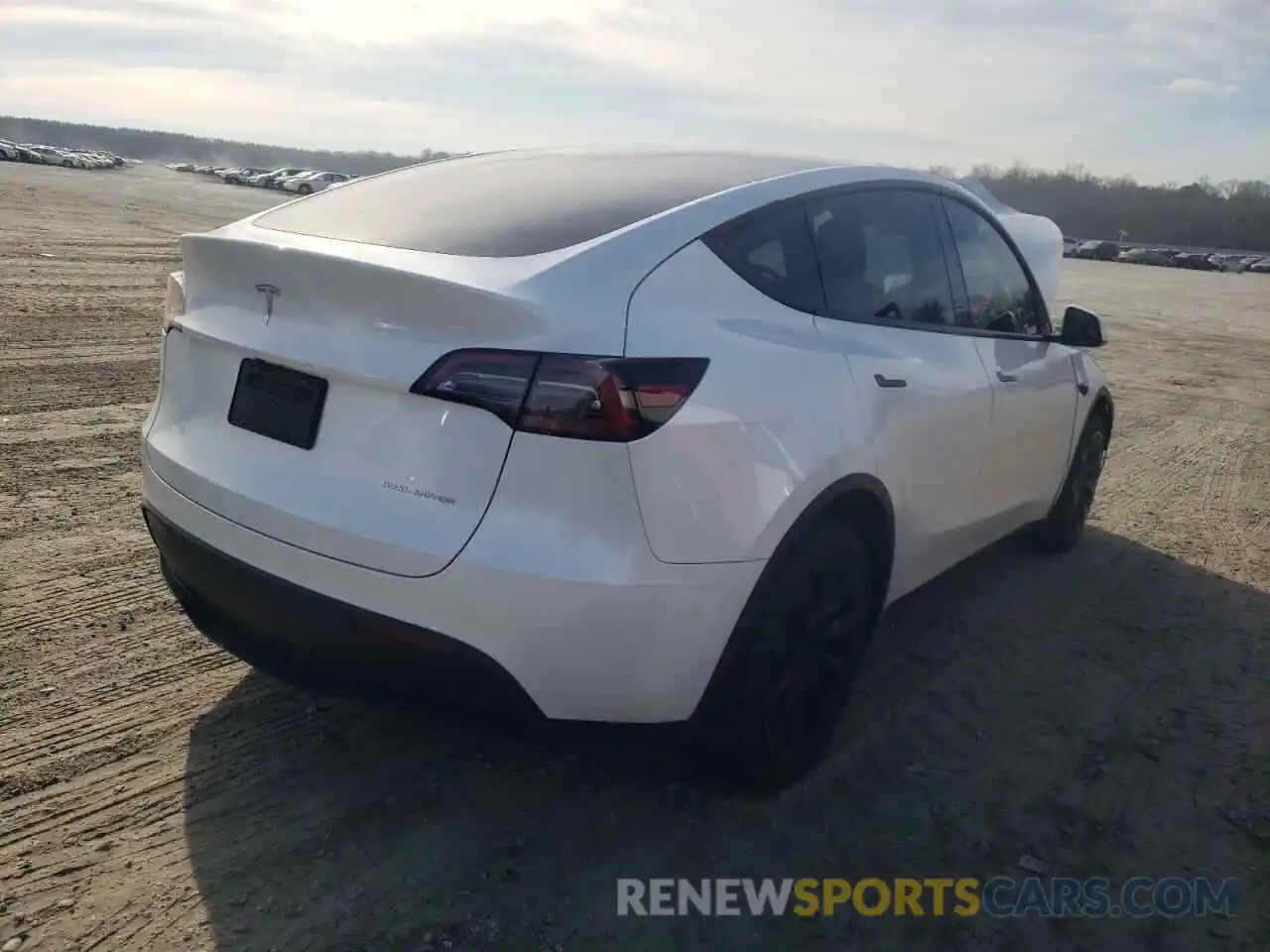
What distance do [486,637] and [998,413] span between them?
2408mm

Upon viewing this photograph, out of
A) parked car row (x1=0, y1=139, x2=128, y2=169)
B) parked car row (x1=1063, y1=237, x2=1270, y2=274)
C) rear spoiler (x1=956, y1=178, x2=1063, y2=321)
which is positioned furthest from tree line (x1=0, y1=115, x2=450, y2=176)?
rear spoiler (x1=956, y1=178, x2=1063, y2=321)

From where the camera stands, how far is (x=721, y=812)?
2.91 meters

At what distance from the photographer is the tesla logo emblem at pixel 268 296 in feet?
8.50

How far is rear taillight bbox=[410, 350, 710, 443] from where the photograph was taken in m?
2.25

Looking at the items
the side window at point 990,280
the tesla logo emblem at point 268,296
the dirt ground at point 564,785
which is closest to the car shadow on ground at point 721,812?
the dirt ground at point 564,785

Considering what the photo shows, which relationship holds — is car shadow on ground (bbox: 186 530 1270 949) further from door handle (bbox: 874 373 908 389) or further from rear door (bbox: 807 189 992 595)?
door handle (bbox: 874 373 908 389)

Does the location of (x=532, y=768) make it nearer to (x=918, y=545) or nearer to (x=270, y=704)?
(x=270, y=704)

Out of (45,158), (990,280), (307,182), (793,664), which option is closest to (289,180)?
(307,182)

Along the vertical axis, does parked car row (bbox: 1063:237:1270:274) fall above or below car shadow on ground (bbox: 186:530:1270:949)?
above

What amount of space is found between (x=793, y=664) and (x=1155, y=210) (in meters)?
Result: 104

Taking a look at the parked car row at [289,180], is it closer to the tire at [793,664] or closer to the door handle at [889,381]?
the door handle at [889,381]

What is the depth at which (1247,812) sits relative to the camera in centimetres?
314

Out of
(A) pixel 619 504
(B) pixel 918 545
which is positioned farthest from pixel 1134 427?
(A) pixel 619 504

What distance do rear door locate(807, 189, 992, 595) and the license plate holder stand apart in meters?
1.40
